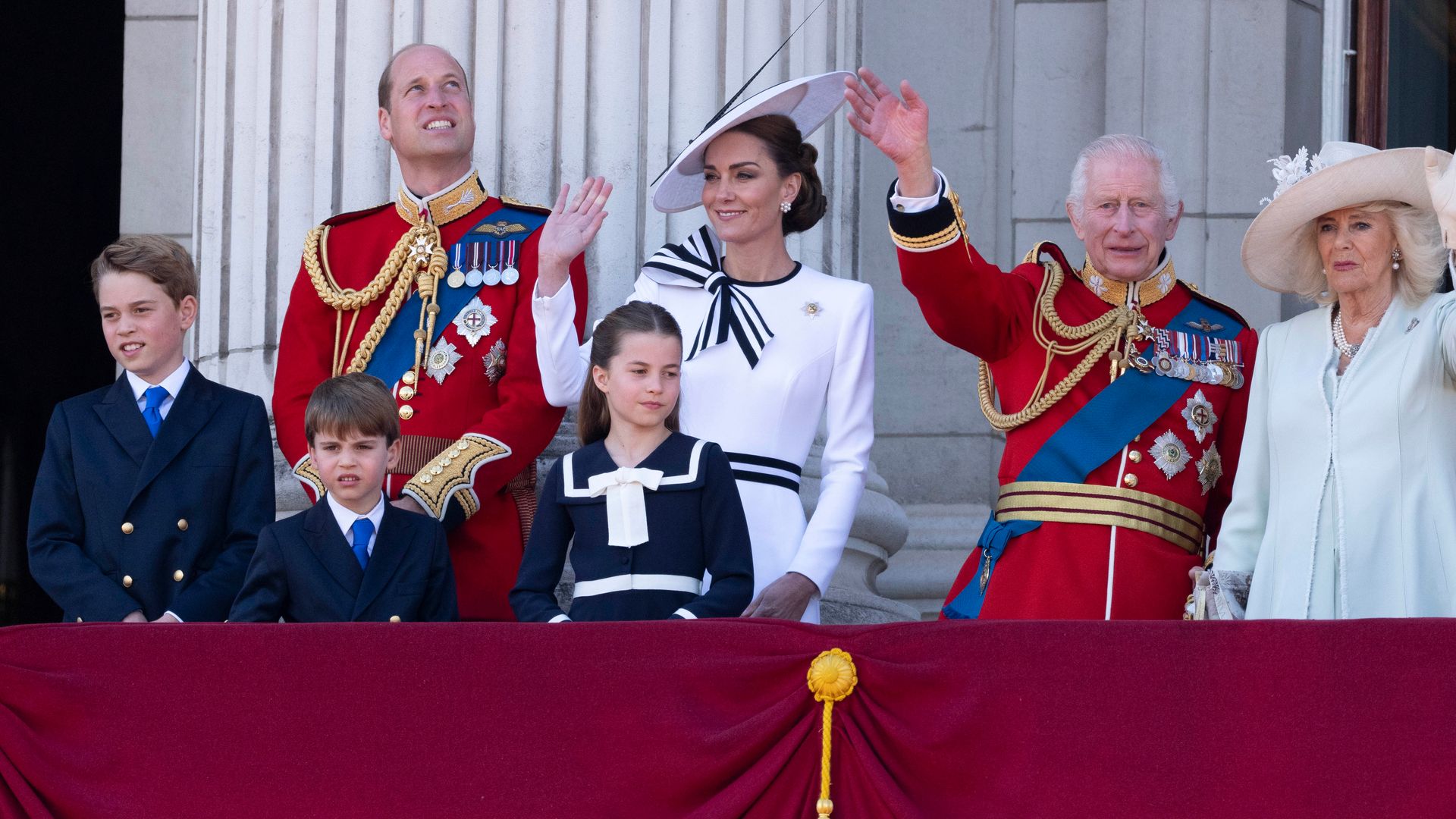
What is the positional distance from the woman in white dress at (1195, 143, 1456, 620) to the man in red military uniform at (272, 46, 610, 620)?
135cm

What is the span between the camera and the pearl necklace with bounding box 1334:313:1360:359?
3.83 meters

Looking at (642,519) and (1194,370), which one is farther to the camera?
(1194,370)

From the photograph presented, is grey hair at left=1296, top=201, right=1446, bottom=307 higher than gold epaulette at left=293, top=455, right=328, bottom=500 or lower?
higher

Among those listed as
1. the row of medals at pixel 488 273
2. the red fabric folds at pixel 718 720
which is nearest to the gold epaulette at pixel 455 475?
the row of medals at pixel 488 273

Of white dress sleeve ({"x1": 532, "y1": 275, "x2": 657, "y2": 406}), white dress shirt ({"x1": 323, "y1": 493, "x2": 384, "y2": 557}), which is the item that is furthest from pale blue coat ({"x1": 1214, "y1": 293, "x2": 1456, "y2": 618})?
white dress shirt ({"x1": 323, "y1": 493, "x2": 384, "y2": 557})

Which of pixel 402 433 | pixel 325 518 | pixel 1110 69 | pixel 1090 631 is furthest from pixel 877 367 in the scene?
pixel 1090 631

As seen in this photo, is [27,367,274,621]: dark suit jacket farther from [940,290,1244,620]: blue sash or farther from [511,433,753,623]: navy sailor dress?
[940,290,1244,620]: blue sash

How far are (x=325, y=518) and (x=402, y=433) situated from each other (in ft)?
1.61

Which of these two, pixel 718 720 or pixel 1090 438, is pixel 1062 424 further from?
pixel 718 720

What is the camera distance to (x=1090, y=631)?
3.11 m

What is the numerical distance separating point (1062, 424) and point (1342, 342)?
0.60 meters

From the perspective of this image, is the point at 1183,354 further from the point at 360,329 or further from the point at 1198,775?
the point at 360,329

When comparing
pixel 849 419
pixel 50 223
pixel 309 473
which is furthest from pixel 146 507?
pixel 50 223

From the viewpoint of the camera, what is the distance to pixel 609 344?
3.83m
